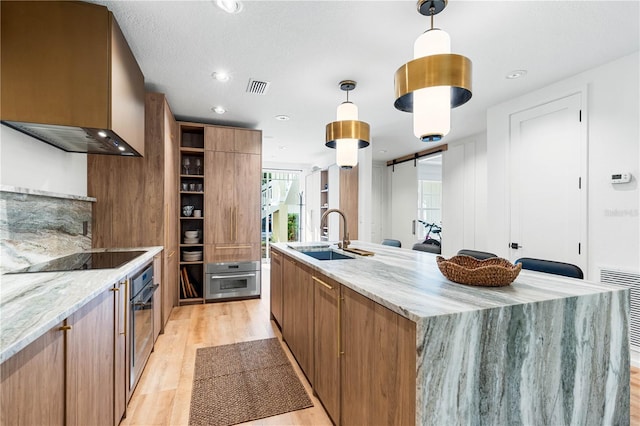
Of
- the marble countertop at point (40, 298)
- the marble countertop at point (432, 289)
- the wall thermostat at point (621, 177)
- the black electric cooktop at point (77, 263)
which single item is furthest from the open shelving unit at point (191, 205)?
the wall thermostat at point (621, 177)

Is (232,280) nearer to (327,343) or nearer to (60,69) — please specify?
(327,343)

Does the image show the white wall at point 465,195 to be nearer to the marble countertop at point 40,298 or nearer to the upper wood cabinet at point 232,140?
the upper wood cabinet at point 232,140

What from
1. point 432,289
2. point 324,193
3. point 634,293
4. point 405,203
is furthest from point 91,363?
point 405,203

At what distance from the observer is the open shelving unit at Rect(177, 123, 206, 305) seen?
13.1ft

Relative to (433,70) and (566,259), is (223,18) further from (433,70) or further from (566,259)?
(566,259)

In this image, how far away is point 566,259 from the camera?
289cm

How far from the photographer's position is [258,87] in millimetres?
3066

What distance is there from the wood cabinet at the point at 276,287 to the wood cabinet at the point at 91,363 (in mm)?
1566

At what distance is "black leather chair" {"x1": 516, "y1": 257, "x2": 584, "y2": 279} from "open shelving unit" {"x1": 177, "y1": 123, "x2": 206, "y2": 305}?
12.0ft

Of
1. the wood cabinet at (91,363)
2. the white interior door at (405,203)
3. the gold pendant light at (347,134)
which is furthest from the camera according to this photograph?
the white interior door at (405,203)

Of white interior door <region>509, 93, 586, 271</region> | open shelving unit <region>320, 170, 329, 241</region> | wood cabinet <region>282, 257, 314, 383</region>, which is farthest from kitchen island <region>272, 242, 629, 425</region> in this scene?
open shelving unit <region>320, 170, 329, 241</region>

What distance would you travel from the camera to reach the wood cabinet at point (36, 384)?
763 millimetres

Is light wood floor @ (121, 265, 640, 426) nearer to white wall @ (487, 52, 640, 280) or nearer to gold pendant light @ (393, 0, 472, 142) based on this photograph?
white wall @ (487, 52, 640, 280)

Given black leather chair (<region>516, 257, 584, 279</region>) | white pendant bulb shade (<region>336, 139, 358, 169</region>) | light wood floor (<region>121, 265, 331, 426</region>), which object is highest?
white pendant bulb shade (<region>336, 139, 358, 169</region>)
